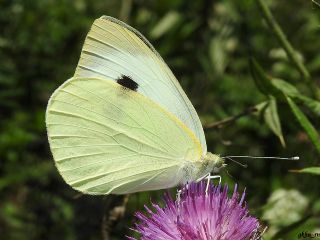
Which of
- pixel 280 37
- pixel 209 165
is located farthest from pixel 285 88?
pixel 209 165

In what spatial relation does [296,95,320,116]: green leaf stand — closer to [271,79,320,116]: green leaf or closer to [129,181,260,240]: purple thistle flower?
[271,79,320,116]: green leaf

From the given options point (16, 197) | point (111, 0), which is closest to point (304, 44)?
point (111, 0)

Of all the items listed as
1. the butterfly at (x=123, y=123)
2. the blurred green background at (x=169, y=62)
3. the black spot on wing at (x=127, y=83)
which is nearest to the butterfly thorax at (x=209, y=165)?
the butterfly at (x=123, y=123)

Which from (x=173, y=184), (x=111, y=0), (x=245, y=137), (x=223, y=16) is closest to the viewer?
(x=173, y=184)

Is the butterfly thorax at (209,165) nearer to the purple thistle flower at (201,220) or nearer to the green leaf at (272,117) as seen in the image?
the purple thistle flower at (201,220)

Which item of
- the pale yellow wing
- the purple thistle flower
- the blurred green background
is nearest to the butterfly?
the pale yellow wing

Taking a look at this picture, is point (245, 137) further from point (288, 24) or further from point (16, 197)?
point (16, 197)

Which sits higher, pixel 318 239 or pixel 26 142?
pixel 318 239

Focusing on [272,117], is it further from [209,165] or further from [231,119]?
[209,165]
